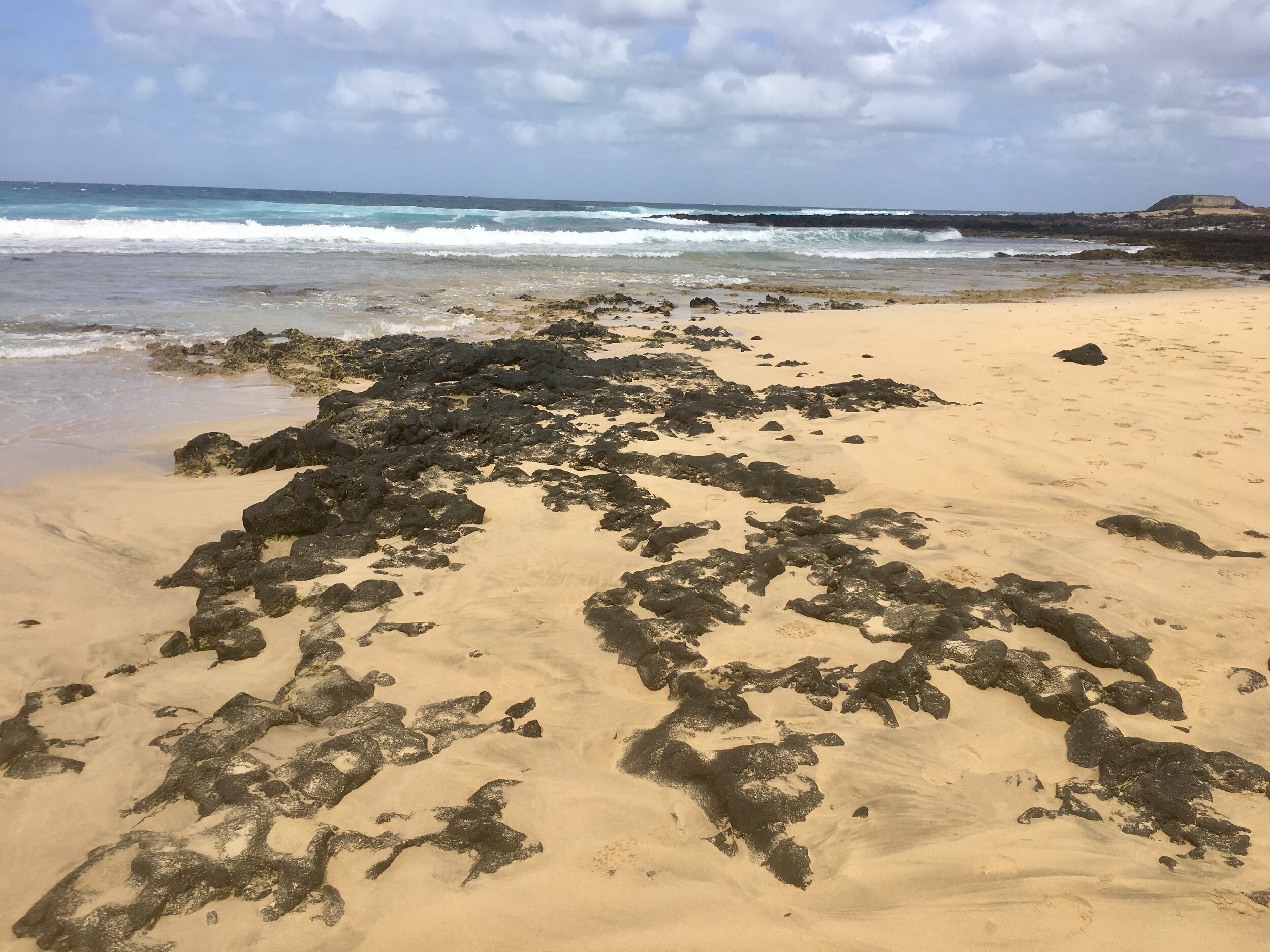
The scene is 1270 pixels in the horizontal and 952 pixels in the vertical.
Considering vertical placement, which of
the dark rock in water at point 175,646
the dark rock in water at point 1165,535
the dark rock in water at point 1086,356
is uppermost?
the dark rock in water at point 1086,356

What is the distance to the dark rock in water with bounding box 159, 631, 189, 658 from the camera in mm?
3693

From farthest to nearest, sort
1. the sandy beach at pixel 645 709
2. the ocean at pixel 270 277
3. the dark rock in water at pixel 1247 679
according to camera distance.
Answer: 1. the ocean at pixel 270 277
2. the dark rock in water at pixel 1247 679
3. the sandy beach at pixel 645 709

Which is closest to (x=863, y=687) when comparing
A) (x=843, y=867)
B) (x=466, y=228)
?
(x=843, y=867)

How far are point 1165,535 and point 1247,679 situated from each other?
147cm

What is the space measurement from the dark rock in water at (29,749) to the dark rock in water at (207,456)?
305 centimetres

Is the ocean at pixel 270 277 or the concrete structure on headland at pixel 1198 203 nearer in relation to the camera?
the ocean at pixel 270 277

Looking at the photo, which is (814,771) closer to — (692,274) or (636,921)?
(636,921)

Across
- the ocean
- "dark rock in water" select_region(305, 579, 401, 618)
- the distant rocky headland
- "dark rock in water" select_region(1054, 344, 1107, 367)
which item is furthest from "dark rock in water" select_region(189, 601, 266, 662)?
the distant rocky headland

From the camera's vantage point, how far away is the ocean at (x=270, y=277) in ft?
27.1

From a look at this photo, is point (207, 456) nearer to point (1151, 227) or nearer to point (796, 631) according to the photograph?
point (796, 631)

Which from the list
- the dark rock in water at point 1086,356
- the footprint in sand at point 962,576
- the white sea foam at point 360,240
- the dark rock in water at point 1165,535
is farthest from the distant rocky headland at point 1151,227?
the footprint in sand at point 962,576

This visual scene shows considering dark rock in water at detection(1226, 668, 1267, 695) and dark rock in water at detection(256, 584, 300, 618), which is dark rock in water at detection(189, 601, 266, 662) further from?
dark rock in water at detection(1226, 668, 1267, 695)

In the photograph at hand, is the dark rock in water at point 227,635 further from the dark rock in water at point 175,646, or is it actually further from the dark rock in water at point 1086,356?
the dark rock in water at point 1086,356

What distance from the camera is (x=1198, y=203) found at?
94.2 m
